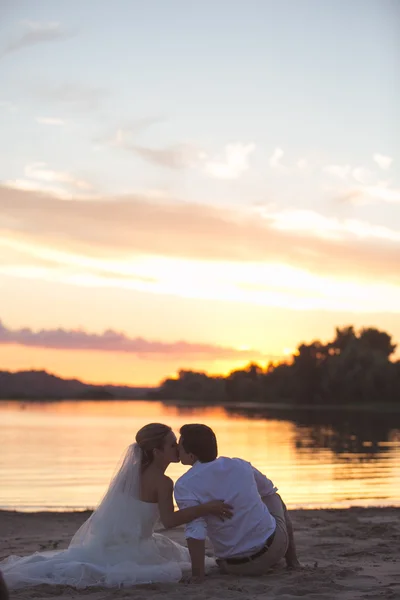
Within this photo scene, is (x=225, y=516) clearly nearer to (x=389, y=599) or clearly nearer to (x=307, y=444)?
(x=389, y=599)

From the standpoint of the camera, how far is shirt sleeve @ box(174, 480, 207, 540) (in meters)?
6.27

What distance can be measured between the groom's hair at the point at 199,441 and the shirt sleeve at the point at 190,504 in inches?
10.9

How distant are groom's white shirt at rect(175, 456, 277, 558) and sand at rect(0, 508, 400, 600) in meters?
0.35

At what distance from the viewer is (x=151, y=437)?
657cm

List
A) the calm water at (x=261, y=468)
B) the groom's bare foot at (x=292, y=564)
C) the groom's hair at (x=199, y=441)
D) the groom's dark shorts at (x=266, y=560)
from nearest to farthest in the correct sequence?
the groom's hair at (x=199, y=441), the groom's dark shorts at (x=266, y=560), the groom's bare foot at (x=292, y=564), the calm water at (x=261, y=468)

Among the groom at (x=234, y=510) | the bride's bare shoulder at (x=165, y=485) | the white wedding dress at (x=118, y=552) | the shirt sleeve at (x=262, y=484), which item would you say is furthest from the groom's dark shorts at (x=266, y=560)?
the bride's bare shoulder at (x=165, y=485)

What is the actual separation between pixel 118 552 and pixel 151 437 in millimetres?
966

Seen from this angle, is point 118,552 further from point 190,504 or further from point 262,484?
point 262,484

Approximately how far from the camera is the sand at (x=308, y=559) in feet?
19.0

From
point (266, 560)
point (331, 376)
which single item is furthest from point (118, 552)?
point (331, 376)

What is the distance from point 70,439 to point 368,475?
2003cm

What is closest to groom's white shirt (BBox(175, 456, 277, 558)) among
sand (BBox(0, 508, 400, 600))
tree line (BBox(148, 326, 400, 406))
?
sand (BBox(0, 508, 400, 600))

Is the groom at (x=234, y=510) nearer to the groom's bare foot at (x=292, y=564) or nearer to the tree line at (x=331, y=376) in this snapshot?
the groom's bare foot at (x=292, y=564)

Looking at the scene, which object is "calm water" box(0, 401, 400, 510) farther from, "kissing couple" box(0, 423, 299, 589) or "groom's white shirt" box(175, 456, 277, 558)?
"groom's white shirt" box(175, 456, 277, 558)
